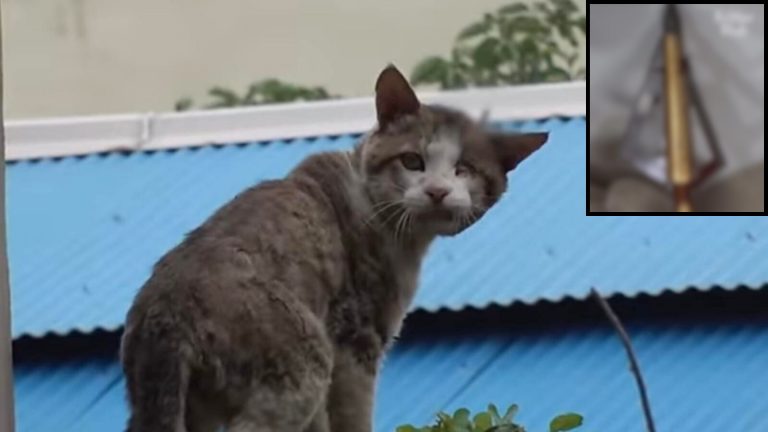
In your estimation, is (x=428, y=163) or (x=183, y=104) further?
(x=183, y=104)

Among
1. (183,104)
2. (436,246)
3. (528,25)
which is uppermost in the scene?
(528,25)

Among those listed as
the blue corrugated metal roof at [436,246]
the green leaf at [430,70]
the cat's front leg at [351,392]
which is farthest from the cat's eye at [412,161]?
the green leaf at [430,70]

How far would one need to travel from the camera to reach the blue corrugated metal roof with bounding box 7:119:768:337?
2.04 meters

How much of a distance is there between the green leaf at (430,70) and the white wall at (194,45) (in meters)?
0.02

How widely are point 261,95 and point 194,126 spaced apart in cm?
11

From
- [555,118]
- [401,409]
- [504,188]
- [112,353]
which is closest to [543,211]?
[555,118]

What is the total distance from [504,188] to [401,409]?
474 mm

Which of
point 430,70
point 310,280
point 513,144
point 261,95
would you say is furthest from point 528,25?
point 310,280

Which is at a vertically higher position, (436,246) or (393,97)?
(393,97)

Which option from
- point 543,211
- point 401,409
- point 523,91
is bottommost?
point 401,409

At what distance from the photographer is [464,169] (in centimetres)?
158

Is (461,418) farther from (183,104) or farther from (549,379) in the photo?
Answer: (183,104)

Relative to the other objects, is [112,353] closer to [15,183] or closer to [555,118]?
[15,183]

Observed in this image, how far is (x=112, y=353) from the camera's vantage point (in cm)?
204
